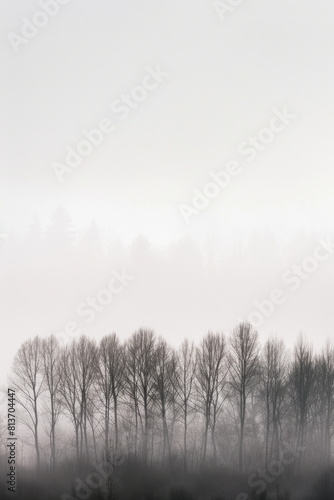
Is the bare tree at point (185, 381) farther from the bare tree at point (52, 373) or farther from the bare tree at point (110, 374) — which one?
the bare tree at point (52, 373)

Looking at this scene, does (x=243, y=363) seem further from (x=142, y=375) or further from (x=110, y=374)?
(x=110, y=374)

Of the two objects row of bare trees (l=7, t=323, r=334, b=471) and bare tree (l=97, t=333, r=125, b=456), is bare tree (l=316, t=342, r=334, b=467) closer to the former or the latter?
row of bare trees (l=7, t=323, r=334, b=471)

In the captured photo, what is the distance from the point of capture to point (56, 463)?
177 ft

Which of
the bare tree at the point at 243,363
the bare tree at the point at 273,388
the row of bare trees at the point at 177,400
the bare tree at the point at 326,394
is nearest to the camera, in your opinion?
the row of bare trees at the point at 177,400

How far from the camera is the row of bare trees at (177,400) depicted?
182ft

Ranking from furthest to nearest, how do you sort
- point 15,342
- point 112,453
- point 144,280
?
point 144,280, point 15,342, point 112,453

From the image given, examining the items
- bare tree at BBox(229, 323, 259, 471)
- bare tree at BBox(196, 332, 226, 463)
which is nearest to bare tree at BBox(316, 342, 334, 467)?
bare tree at BBox(229, 323, 259, 471)

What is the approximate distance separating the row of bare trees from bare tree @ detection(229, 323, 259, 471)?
0.28 ft

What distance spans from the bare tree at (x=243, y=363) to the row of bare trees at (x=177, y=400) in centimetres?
9

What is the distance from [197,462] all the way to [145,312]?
69585mm

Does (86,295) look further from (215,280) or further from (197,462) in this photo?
(197,462)

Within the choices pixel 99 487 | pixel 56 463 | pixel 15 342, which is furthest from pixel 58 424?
pixel 15 342

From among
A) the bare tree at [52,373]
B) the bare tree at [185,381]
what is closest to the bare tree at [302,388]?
the bare tree at [185,381]

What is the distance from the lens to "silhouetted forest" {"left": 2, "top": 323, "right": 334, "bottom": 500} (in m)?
52.5
